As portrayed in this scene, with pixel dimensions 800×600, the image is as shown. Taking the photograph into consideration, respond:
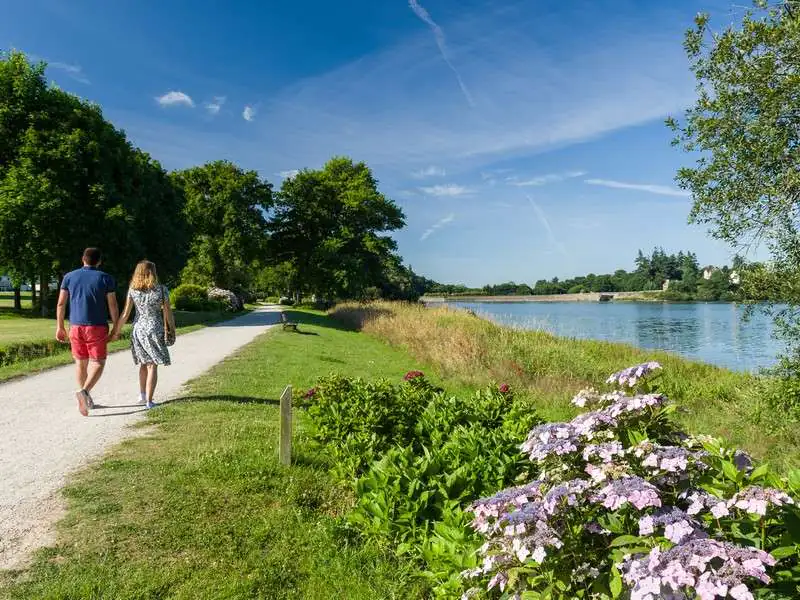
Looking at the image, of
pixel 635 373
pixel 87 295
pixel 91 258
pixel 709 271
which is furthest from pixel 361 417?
pixel 709 271

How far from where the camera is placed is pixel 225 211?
1587 inches

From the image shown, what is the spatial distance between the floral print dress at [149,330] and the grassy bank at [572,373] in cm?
628

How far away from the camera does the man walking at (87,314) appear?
7137 mm

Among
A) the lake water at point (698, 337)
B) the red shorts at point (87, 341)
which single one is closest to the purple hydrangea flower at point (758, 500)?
the red shorts at point (87, 341)

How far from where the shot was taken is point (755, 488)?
6.96 ft

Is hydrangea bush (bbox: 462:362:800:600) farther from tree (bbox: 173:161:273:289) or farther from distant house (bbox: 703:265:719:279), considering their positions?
distant house (bbox: 703:265:719:279)

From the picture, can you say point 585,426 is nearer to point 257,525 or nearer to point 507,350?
point 257,525

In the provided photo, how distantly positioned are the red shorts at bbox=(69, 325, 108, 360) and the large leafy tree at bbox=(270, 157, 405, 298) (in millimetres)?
28984

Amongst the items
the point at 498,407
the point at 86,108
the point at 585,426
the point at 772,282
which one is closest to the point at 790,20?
the point at 772,282

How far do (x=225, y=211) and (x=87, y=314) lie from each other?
35.3 m

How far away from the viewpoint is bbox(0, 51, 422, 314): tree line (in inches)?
851

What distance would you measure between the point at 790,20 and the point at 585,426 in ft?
34.9

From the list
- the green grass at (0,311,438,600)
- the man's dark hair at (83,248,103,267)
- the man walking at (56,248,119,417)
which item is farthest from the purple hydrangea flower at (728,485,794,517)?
the man's dark hair at (83,248,103,267)

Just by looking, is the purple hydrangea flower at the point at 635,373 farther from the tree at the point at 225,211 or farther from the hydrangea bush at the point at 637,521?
the tree at the point at 225,211
